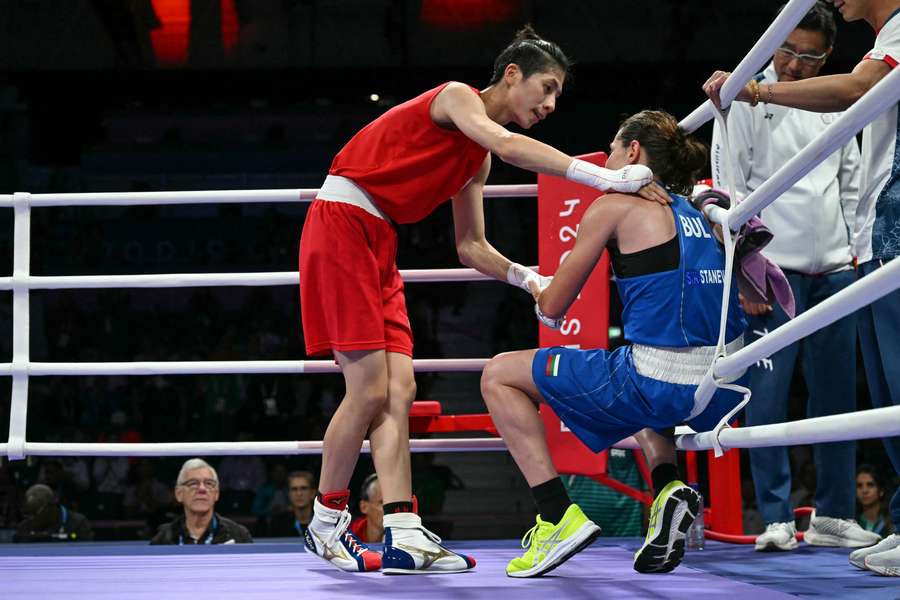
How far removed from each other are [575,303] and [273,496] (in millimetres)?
4327

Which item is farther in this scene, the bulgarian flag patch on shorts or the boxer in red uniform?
the boxer in red uniform

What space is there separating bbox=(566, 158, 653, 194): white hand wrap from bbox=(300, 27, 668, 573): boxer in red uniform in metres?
0.24

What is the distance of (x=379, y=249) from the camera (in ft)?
7.14

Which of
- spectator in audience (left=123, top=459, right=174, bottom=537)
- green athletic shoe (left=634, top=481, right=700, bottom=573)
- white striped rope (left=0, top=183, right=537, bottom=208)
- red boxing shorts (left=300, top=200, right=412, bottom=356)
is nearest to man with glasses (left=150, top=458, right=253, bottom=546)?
white striped rope (left=0, top=183, right=537, bottom=208)

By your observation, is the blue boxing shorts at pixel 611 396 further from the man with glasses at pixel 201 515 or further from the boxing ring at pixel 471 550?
the man with glasses at pixel 201 515

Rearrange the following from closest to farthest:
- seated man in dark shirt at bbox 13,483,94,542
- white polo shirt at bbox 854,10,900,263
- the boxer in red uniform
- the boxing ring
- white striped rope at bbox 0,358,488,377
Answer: the boxing ring, white polo shirt at bbox 854,10,900,263, the boxer in red uniform, white striped rope at bbox 0,358,488,377, seated man in dark shirt at bbox 13,483,94,542

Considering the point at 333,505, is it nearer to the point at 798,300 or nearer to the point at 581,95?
the point at 798,300

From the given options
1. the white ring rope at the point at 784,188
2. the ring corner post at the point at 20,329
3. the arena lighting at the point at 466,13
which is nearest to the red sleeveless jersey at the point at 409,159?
the white ring rope at the point at 784,188

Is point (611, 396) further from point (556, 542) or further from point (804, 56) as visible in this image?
point (804, 56)

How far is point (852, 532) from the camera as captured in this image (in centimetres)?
228

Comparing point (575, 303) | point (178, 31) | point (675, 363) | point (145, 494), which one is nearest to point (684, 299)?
point (675, 363)

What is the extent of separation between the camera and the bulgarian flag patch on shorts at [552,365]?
1.89 m

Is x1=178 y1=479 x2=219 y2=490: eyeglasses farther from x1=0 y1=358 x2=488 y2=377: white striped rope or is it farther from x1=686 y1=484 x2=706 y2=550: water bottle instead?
x1=686 y1=484 x2=706 y2=550: water bottle

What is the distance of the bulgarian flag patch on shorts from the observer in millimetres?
1892
